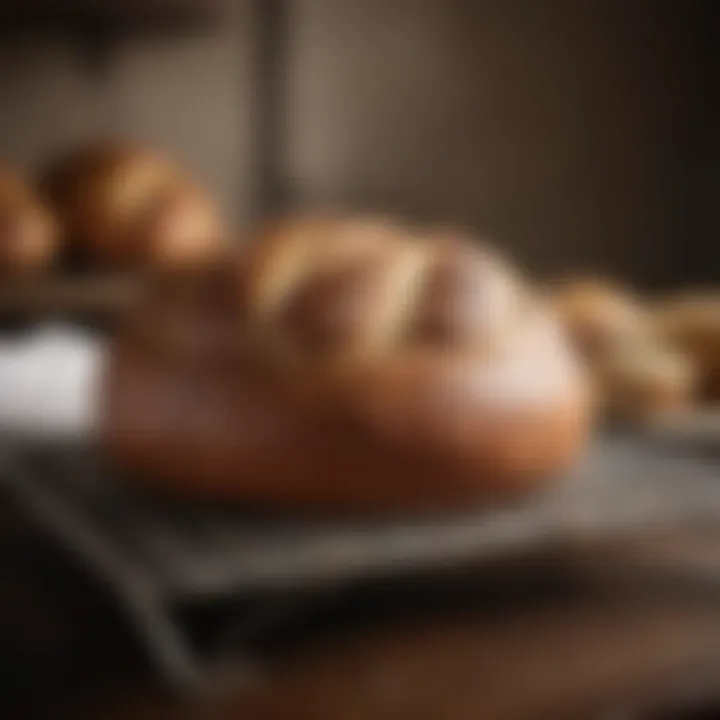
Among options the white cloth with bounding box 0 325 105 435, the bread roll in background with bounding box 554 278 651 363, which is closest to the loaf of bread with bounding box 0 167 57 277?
the white cloth with bounding box 0 325 105 435

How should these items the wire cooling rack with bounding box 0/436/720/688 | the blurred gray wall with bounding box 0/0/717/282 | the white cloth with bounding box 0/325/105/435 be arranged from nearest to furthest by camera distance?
the wire cooling rack with bounding box 0/436/720/688 < the white cloth with bounding box 0/325/105/435 < the blurred gray wall with bounding box 0/0/717/282

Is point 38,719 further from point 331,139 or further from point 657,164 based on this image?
point 657,164

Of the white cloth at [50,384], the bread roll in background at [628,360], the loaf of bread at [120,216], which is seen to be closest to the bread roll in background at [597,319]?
the bread roll in background at [628,360]

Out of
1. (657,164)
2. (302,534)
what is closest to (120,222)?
(657,164)

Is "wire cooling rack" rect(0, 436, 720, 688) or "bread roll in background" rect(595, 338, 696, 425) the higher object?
"bread roll in background" rect(595, 338, 696, 425)

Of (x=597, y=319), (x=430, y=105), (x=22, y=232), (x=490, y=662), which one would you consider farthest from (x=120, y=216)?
(x=490, y=662)

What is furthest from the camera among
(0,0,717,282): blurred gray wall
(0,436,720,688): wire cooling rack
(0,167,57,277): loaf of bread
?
(0,0,717,282): blurred gray wall

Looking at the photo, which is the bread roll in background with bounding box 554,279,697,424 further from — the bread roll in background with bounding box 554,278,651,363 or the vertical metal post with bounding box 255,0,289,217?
the vertical metal post with bounding box 255,0,289,217

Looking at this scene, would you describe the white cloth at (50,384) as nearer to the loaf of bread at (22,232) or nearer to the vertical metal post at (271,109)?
the loaf of bread at (22,232)
